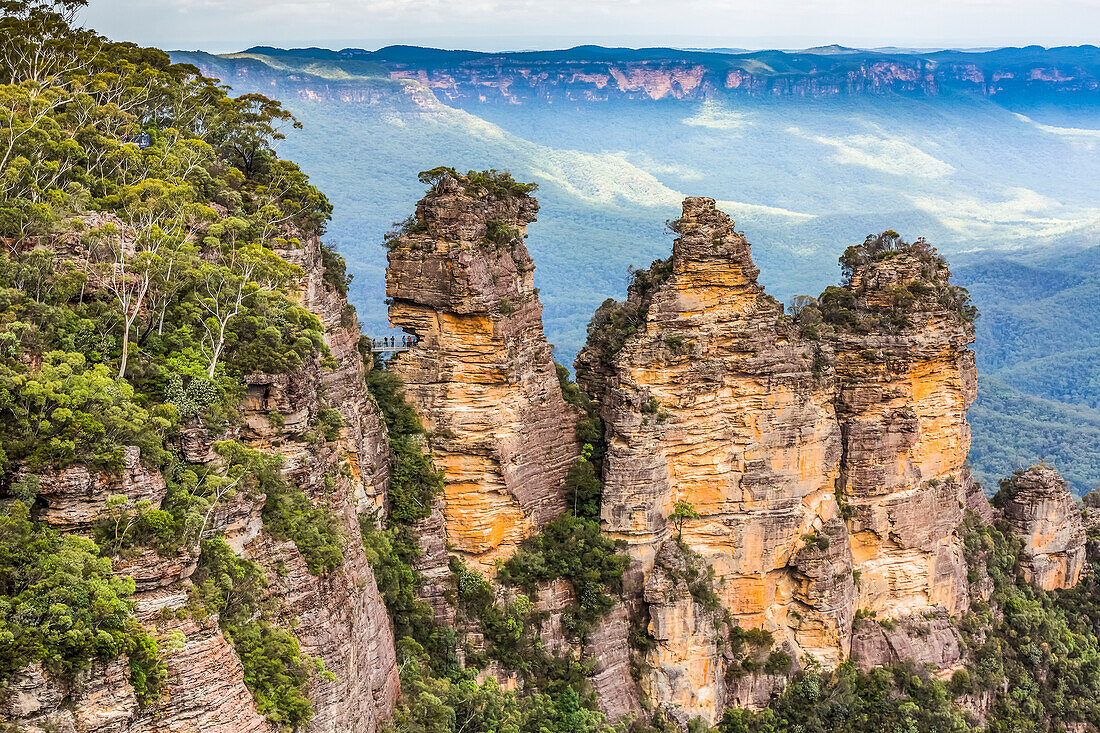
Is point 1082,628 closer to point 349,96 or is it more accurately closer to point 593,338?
point 593,338

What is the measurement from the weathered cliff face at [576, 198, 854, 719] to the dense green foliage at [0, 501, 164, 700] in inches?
1026

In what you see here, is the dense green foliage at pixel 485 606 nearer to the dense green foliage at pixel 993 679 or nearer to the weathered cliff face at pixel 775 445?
the weathered cliff face at pixel 775 445

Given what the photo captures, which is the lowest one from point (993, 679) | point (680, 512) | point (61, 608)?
point (993, 679)

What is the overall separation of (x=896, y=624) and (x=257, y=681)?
116ft

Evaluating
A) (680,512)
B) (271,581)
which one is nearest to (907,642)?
(680,512)

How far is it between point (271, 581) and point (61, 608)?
7.26 m

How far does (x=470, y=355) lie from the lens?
4397 centimetres

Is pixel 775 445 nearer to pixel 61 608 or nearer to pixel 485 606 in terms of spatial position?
pixel 485 606

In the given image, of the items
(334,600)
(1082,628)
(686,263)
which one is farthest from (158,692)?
(1082,628)

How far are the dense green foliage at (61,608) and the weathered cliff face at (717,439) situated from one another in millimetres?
26063

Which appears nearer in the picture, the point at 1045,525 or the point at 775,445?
the point at 775,445

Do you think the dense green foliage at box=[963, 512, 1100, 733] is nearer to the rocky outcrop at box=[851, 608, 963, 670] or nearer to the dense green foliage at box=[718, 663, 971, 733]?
the rocky outcrop at box=[851, 608, 963, 670]

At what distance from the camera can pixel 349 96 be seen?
568 ft

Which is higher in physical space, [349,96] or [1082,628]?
[349,96]
